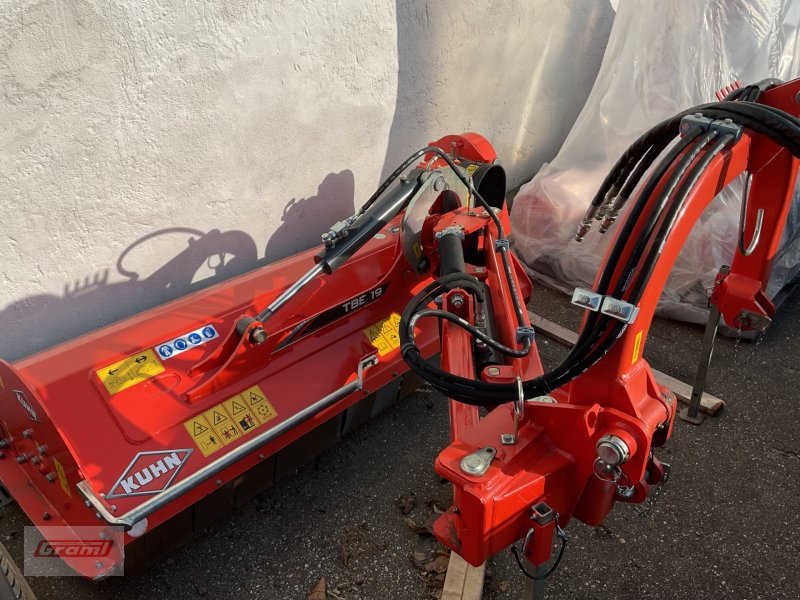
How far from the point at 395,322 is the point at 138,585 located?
137 cm

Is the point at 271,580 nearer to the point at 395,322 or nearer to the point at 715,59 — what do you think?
the point at 395,322

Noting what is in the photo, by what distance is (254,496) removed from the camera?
2463 mm

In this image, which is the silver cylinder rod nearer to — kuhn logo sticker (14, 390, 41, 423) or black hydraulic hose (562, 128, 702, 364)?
kuhn logo sticker (14, 390, 41, 423)

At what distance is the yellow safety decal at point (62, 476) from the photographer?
6.32 ft

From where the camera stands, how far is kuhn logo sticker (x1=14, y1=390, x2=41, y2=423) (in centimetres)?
188

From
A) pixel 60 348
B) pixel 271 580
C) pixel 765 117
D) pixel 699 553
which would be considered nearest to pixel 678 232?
pixel 765 117

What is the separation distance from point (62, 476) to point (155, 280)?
1004mm

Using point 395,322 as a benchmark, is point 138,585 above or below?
below

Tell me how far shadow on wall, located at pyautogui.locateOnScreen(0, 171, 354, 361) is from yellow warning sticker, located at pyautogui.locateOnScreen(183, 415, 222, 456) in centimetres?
76

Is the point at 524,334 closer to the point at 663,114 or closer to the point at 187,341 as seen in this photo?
the point at 187,341

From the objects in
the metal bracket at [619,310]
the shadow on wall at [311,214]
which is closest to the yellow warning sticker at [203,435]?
the shadow on wall at [311,214]

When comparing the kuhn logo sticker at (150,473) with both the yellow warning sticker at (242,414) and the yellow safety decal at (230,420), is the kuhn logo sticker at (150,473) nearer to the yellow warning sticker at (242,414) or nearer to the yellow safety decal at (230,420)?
the yellow safety decal at (230,420)

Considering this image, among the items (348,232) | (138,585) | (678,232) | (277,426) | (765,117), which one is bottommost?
(138,585)

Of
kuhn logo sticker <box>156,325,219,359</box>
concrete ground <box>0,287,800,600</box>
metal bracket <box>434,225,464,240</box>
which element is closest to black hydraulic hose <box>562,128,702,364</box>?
metal bracket <box>434,225,464,240</box>
